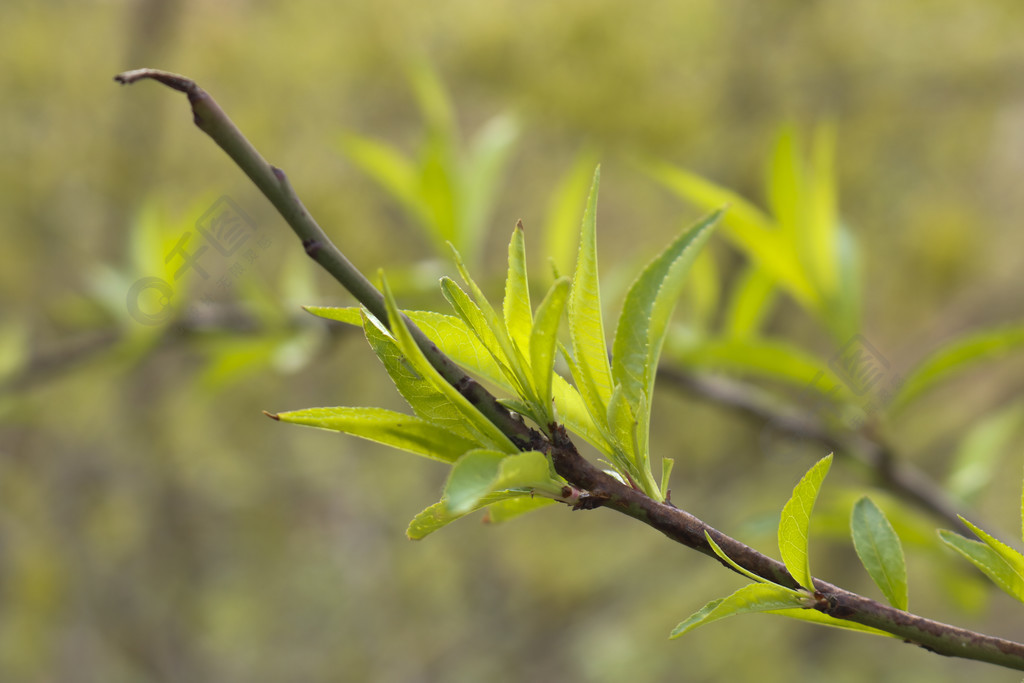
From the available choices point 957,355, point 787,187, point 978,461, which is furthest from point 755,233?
point 978,461

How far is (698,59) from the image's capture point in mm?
1292

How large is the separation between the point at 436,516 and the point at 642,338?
7 cm

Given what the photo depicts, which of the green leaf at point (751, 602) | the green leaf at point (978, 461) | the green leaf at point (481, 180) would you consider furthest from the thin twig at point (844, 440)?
the green leaf at point (751, 602)

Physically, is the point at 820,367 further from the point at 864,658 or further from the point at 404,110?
the point at 864,658

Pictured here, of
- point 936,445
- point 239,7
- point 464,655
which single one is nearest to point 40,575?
point 464,655

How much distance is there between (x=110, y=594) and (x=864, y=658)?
186cm

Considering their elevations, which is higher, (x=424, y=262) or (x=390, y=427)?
(x=390, y=427)

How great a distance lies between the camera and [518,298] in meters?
0.20

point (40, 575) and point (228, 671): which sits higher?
point (40, 575)

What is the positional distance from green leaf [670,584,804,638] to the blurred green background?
0.55 meters

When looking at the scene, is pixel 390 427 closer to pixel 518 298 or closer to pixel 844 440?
pixel 518 298

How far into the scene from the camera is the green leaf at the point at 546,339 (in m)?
0.17

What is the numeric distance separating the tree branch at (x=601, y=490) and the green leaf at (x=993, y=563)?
31mm

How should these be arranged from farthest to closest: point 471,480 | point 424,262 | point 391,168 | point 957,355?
point 424,262 → point 391,168 → point 957,355 → point 471,480
